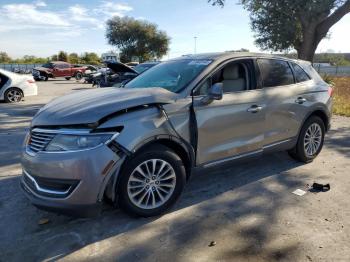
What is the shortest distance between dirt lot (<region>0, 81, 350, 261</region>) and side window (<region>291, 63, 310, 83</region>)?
4.79 feet

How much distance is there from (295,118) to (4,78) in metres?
11.8

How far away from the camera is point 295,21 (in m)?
16.9

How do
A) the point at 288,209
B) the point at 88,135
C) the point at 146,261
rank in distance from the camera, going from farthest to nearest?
the point at 288,209 → the point at 88,135 → the point at 146,261

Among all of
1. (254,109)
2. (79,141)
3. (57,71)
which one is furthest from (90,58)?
(79,141)

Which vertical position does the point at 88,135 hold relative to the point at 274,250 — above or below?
above

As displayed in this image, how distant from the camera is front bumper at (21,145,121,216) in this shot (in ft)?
11.2

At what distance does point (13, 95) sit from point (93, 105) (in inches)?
459

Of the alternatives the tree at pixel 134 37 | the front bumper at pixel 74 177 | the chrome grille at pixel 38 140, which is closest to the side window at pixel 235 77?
the front bumper at pixel 74 177

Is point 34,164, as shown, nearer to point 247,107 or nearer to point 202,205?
point 202,205

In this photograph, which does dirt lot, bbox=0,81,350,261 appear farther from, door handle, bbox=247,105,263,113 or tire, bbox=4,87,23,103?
tire, bbox=4,87,23,103

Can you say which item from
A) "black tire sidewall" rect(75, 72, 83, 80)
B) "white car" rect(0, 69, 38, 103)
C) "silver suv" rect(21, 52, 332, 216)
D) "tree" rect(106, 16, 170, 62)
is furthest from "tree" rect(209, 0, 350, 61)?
"tree" rect(106, 16, 170, 62)

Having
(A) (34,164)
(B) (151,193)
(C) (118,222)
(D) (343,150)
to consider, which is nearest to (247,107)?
(B) (151,193)

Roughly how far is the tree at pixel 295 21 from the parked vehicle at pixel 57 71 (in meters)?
18.0

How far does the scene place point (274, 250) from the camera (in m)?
3.35
